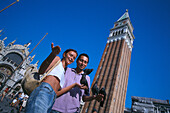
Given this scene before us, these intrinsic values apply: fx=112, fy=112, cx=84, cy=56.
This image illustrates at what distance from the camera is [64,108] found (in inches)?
76.0

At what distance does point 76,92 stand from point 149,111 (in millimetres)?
3414

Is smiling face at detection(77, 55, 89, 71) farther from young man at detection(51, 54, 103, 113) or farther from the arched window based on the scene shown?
the arched window

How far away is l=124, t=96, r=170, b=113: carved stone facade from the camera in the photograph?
413 centimetres

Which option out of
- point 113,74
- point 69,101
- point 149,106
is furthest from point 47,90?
point 113,74

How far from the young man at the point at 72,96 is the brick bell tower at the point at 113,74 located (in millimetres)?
17138

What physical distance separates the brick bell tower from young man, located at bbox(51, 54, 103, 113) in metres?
17.1

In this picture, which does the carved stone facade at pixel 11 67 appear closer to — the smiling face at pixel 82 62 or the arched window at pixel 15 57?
the arched window at pixel 15 57

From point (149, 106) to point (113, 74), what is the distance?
1760 centimetres

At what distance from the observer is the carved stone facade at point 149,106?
13.5 ft

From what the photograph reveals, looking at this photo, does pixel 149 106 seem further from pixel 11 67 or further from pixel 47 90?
pixel 11 67

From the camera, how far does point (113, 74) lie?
844 inches

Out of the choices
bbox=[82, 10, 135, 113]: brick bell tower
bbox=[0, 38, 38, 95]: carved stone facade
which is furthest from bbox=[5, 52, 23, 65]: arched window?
bbox=[82, 10, 135, 113]: brick bell tower

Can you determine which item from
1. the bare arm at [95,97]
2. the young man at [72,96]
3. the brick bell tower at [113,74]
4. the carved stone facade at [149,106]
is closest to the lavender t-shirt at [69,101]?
the young man at [72,96]

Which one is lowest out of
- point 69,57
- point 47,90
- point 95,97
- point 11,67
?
point 47,90
